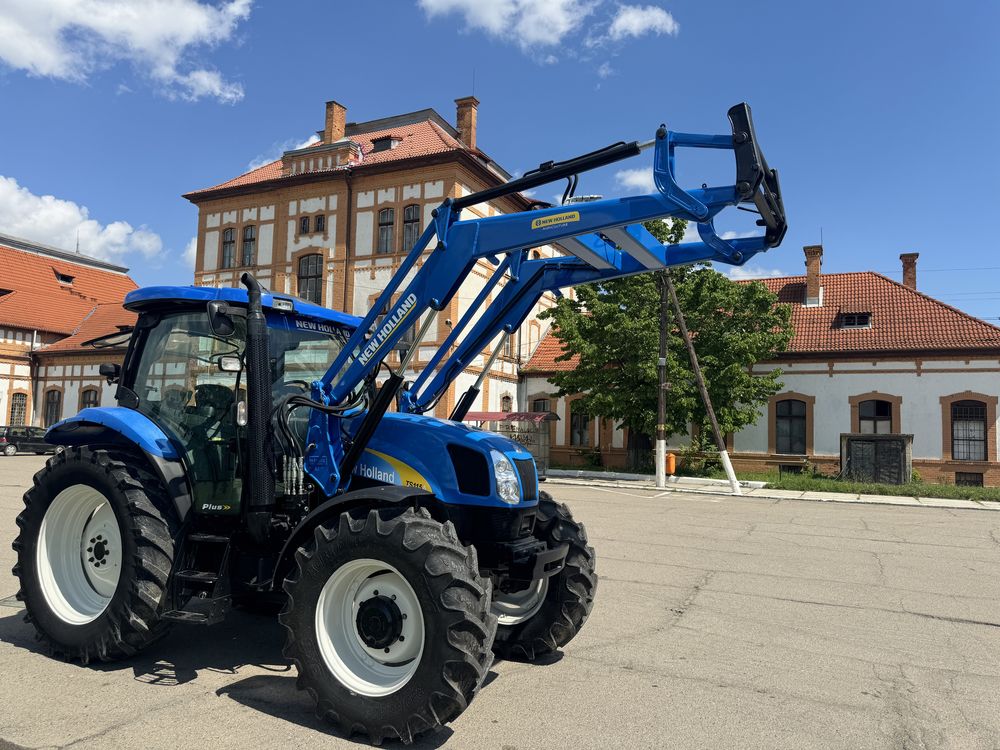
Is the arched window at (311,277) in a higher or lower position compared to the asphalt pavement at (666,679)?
higher

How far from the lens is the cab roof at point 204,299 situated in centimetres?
485

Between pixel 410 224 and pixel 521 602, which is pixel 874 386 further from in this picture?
pixel 521 602

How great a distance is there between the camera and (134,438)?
4867 mm

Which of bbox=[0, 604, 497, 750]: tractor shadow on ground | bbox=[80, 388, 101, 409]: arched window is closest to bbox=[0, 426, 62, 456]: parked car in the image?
bbox=[80, 388, 101, 409]: arched window

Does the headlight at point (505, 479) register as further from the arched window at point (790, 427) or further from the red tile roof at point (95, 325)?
the red tile roof at point (95, 325)

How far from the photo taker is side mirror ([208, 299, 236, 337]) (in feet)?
14.4

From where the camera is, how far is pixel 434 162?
2969 centimetres

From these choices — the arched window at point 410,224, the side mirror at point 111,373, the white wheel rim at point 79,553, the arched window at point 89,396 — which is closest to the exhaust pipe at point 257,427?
the white wheel rim at point 79,553

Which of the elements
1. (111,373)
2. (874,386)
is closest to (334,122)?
→ (874,386)

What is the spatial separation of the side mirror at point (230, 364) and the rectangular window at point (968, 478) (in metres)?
28.7

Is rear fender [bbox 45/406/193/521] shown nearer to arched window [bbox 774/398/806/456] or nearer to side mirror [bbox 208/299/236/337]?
side mirror [bbox 208/299/236/337]

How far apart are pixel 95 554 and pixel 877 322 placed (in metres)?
30.2

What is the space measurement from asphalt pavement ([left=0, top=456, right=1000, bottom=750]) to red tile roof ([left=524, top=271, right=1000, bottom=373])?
2126cm

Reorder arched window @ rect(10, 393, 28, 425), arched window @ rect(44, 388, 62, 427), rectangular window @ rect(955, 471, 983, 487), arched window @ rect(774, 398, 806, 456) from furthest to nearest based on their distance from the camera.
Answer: arched window @ rect(44, 388, 62, 427), arched window @ rect(10, 393, 28, 425), arched window @ rect(774, 398, 806, 456), rectangular window @ rect(955, 471, 983, 487)
